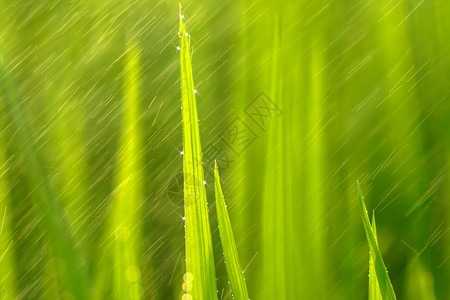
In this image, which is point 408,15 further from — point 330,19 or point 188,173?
point 188,173

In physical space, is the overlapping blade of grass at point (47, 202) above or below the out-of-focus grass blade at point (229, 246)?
above

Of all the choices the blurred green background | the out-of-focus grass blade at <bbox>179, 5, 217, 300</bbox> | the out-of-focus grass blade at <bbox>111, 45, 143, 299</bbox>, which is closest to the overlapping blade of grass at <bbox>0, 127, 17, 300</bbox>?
the blurred green background

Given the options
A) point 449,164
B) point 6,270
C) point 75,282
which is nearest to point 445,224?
point 449,164

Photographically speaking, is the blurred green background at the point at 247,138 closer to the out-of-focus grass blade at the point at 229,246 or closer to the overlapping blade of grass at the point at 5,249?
the overlapping blade of grass at the point at 5,249

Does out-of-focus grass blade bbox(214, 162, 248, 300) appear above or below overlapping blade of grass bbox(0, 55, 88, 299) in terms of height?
below

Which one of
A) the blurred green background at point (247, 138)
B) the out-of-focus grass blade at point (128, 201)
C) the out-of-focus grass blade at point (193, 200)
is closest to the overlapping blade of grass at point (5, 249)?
the blurred green background at point (247, 138)

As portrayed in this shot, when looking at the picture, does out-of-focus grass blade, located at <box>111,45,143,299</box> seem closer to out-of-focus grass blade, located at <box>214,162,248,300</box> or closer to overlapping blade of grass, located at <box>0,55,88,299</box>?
overlapping blade of grass, located at <box>0,55,88,299</box>

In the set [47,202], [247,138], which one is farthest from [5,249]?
[247,138]
